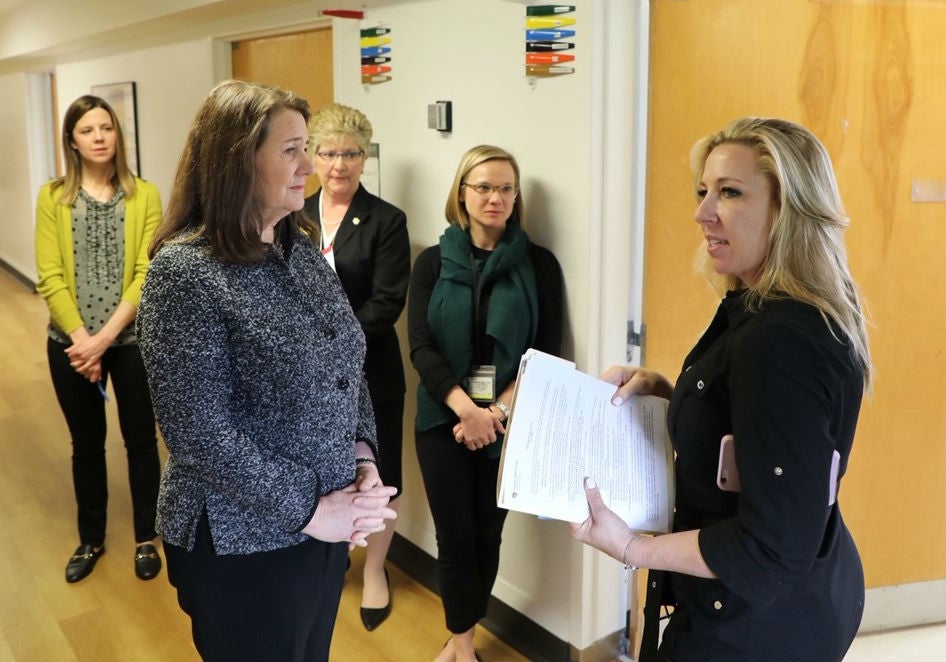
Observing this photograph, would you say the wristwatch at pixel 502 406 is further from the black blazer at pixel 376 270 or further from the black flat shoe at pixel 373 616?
the black flat shoe at pixel 373 616

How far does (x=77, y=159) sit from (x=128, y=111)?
10.3 feet

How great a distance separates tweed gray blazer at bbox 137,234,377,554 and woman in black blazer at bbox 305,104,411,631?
4.21ft

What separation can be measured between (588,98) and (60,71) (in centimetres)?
676

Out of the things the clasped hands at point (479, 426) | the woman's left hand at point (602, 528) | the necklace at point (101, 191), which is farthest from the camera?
the necklace at point (101, 191)

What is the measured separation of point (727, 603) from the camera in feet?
4.21

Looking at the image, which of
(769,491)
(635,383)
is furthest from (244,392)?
(769,491)

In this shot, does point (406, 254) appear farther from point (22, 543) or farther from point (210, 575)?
point (22, 543)

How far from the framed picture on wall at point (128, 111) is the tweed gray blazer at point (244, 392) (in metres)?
4.75

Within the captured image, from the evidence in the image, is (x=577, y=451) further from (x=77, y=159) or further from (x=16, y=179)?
(x=16, y=179)

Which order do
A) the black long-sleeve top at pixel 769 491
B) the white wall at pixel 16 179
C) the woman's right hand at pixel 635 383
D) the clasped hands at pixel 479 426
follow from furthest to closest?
1. the white wall at pixel 16 179
2. the clasped hands at pixel 479 426
3. the woman's right hand at pixel 635 383
4. the black long-sleeve top at pixel 769 491

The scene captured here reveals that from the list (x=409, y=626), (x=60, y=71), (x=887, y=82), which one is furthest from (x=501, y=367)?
(x=60, y=71)

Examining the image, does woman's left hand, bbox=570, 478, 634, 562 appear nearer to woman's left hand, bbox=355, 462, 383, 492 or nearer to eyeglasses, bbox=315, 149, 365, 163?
woman's left hand, bbox=355, 462, 383, 492

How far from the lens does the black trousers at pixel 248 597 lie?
1464 mm

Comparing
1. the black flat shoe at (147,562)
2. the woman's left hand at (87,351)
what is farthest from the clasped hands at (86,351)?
the black flat shoe at (147,562)
